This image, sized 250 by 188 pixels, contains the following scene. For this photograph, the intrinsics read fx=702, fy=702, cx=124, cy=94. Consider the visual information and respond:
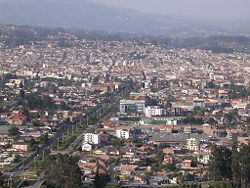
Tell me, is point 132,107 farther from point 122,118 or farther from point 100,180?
point 100,180

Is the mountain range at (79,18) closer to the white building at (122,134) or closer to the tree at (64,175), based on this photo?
the white building at (122,134)

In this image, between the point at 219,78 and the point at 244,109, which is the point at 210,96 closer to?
the point at 244,109

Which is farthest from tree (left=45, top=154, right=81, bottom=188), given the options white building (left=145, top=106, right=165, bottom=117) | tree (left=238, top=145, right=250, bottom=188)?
white building (left=145, top=106, right=165, bottom=117)

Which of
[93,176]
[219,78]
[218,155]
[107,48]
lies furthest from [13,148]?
[107,48]

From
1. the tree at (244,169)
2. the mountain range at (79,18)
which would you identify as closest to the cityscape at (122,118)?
the tree at (244,169)

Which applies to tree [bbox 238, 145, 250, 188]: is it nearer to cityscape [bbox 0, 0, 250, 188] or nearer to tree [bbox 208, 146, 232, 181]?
cityscape [bbox 0, 0, 250, 188]
